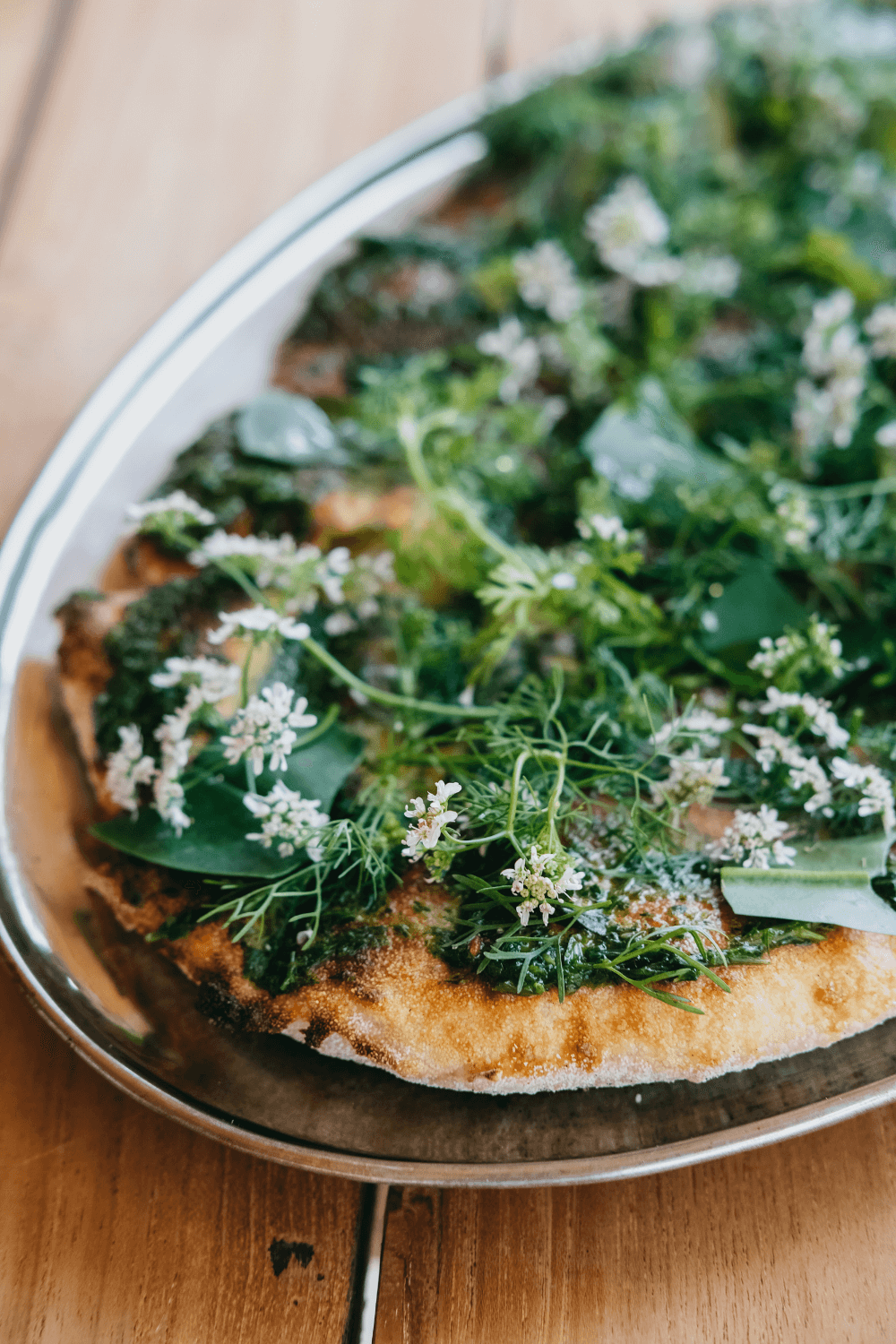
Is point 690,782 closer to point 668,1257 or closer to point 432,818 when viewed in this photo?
point 432,818

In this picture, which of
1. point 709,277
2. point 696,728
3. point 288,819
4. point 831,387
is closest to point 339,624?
point 288,819

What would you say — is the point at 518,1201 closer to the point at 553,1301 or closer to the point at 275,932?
the point at 553,1301

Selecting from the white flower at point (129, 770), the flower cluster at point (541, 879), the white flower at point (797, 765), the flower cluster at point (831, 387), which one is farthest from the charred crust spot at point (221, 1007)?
the flower cluster at point (831, 387)

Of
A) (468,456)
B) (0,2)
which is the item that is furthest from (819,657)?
(0,2)

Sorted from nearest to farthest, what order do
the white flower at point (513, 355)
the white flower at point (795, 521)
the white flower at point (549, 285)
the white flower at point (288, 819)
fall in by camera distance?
the white flower at point (288, 819) → the white flower at point (795, 521) → the white flower at point (513, 355) → the white flower at point (549, 285)

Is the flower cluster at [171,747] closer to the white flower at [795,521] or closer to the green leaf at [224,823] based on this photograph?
the green leaf at [224,823]
